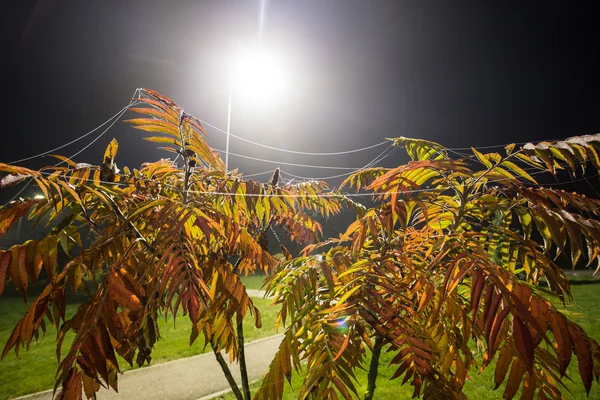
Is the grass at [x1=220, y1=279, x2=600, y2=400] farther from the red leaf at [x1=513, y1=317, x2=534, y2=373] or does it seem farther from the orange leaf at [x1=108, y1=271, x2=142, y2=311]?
the orange leaf at [x1=108, y1=271, x2=142, y2=311]

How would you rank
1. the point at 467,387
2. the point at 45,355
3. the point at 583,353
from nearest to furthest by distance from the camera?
the point at 583,353
the point at 467,387
the point at 45,355

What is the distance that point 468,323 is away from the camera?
1296 mm

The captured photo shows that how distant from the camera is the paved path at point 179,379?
4.20 m

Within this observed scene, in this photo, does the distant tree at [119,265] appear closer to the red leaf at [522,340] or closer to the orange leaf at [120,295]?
the orange leaf at [120,295]

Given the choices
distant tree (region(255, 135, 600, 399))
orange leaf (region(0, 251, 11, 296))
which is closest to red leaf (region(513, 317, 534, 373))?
distant tree (region(255, 135, 600, 399))

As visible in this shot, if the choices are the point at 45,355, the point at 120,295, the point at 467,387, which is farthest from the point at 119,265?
the point at 45,355

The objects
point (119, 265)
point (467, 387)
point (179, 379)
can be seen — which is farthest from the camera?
point (179, 379)

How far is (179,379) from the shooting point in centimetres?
470

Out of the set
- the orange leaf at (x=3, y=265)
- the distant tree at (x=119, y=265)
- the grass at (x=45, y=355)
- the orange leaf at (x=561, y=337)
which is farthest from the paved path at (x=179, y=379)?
the orange leaf at (x=561, y=337)

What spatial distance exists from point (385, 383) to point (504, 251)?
12.5 feet

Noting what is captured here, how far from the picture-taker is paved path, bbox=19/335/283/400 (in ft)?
13.8

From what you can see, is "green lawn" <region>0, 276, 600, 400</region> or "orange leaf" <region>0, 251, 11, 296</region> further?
"green lawn" <region>0, 276, 600, 400</region>

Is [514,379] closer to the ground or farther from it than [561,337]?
closer to the ground

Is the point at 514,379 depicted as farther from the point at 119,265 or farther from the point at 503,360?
the point at 119,265
